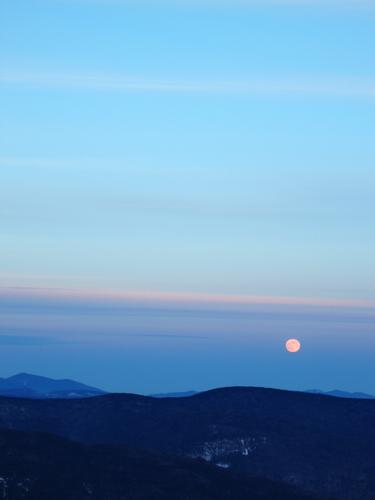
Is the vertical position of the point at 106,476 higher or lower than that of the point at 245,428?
lower

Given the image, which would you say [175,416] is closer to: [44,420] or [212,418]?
[212,418]

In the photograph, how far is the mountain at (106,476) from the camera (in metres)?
99.6

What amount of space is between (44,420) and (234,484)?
59.2 m

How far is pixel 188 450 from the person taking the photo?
140375 millimetres

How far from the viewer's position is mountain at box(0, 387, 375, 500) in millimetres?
132375

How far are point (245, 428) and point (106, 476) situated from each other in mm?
48354

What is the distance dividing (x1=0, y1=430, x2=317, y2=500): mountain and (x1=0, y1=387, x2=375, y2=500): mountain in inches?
511

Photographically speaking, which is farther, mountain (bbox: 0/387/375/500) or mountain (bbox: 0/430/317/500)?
mountain (bbox: 0/387/375/500)

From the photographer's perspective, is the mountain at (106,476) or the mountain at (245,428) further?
the mountain at (245,428)

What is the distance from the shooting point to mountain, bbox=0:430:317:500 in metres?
99.6

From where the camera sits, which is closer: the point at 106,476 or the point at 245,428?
the point at 106,476

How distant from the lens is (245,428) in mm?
148625

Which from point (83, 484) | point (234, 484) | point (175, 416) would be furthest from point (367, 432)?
point (83, 484)

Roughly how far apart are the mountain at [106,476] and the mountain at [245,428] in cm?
1298
